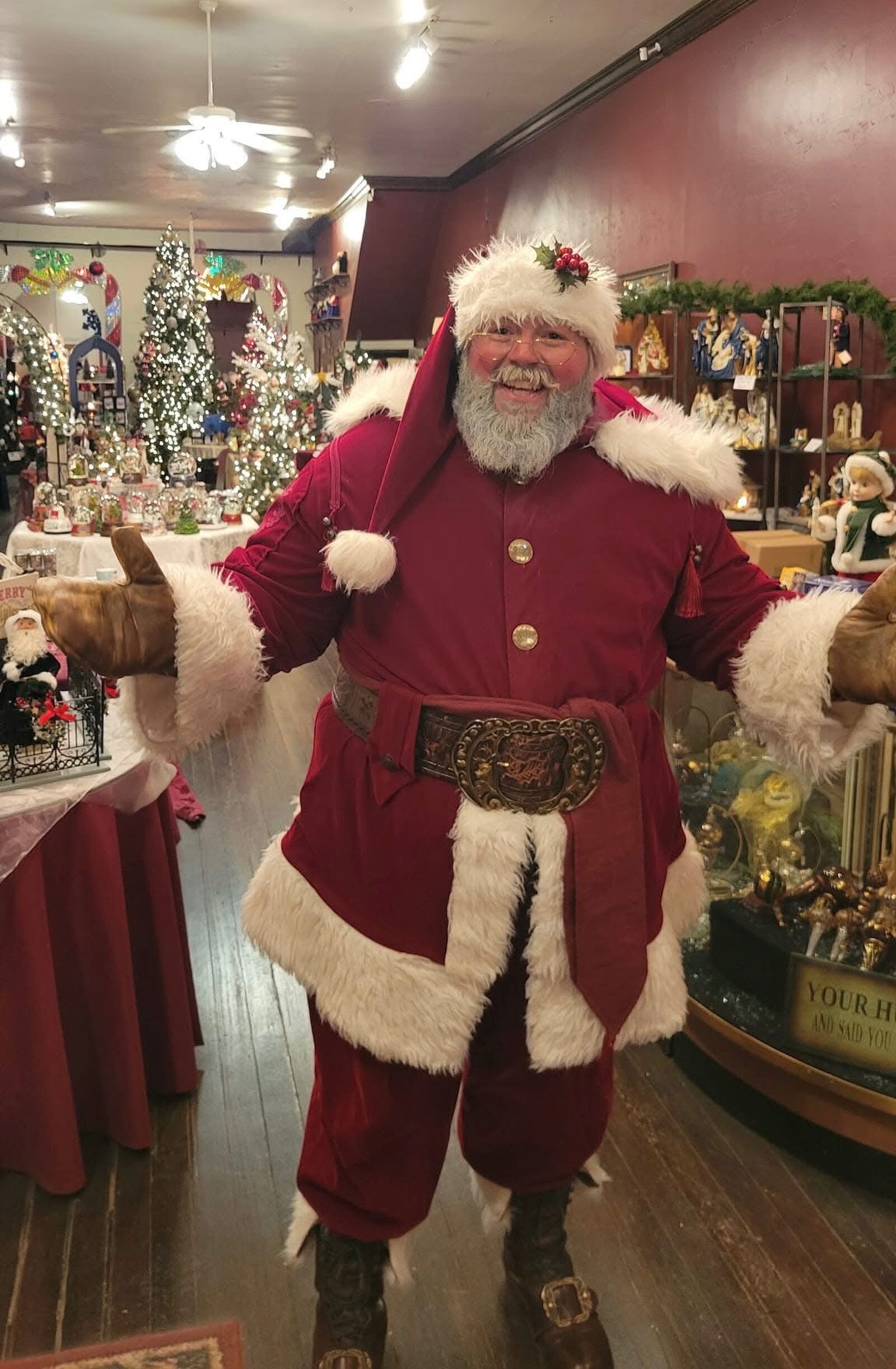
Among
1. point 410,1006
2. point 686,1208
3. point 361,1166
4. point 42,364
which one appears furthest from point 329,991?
point 42,364

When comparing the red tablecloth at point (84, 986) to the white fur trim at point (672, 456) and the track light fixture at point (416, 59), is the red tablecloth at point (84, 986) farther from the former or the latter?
the track light fixture at point (416, 59)

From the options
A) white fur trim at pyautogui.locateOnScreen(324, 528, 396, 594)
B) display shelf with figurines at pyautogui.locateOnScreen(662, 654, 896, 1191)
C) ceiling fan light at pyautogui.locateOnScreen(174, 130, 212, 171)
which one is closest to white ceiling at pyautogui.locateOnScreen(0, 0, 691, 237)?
ceiling fan light at pyautogui.locateOnScreen(174, 130, 212, 171)

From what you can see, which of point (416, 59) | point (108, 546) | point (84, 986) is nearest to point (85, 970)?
point (84, 986)

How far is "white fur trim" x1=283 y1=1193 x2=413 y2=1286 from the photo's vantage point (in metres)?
1.74

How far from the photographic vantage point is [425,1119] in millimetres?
1653

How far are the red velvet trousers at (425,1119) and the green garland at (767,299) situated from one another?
8.29ft

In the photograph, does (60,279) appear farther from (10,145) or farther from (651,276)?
(651,276)

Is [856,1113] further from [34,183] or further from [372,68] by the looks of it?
[34,183]

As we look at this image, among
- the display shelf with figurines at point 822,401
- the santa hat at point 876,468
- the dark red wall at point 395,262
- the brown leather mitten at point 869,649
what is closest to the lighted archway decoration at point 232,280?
the dark red wall at point 395,262

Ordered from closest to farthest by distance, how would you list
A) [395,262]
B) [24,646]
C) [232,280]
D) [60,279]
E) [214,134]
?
[24,646] < [214,134] < [395,262] < [60,279] < [232,280]

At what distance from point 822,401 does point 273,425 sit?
176 inches

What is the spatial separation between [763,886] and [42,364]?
8.27 meters

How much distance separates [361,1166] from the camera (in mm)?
1660

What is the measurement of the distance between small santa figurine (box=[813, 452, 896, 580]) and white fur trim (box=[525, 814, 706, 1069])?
1277 mm
